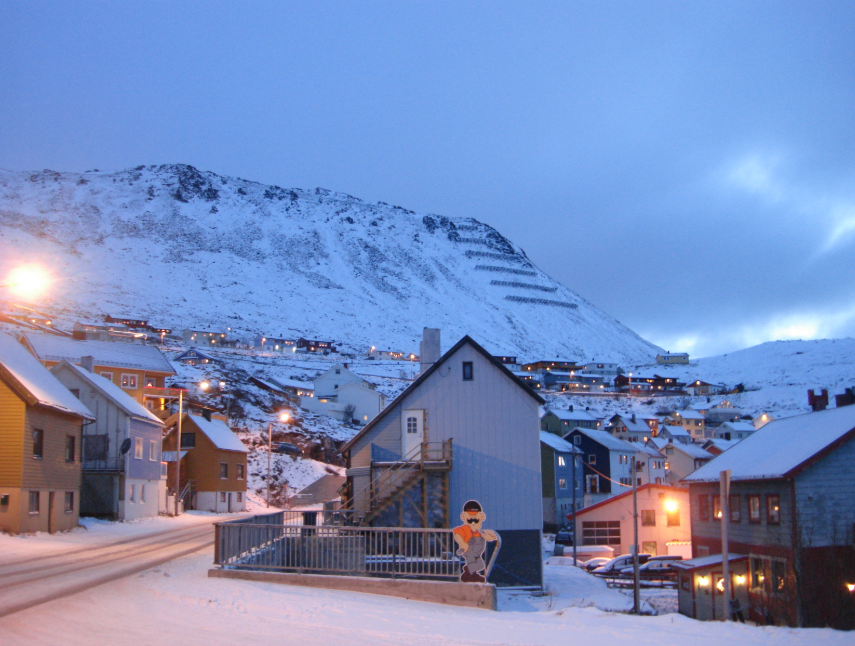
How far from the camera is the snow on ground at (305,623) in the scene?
10836 millimetres

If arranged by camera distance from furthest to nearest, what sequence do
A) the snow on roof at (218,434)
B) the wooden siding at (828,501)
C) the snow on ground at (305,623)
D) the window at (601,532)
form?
the snow on roof at (218,434) < the window at (601,532) < the wooden siding at (828,501) < the snow on ground at (305,623)

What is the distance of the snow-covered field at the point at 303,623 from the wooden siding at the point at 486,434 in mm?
14968

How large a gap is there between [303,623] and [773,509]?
70.3 ft

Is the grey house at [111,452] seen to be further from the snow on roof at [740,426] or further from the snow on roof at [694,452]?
the snow on roof at [740,426]

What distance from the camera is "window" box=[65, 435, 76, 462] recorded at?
32.9 m

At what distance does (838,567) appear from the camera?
25906 mm

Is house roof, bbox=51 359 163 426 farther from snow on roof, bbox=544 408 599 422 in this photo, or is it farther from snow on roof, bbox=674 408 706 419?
snow on roof, bbox=674 408 706 419

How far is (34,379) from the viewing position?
31281 mm

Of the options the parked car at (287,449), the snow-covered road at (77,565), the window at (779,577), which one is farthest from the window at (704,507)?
the parked car at (287,449)

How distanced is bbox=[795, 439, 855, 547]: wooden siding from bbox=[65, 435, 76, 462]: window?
1160 inches

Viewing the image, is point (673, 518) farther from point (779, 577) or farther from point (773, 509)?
point (779, 577)

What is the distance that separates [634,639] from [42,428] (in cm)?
2613

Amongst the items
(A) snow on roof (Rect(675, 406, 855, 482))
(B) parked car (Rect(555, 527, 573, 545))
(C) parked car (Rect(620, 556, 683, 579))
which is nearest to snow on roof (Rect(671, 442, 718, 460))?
(B) parked car (Rect(555, 527, 573, 545))

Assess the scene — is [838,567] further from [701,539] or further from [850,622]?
[701,539]
